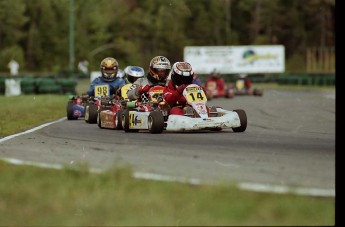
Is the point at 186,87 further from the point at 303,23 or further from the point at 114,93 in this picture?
the point at 303,23

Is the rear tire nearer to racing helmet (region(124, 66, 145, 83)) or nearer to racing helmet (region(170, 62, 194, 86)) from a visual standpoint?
racing helmet (region(124, 66, 145, 83))

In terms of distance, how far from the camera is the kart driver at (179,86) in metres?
12.5

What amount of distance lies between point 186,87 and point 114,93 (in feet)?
18.0

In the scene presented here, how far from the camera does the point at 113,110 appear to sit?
14766mm

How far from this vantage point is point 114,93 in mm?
17578

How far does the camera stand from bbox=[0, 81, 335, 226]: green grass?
211 inches

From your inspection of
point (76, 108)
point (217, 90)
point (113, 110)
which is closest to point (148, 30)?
point (217, 90)

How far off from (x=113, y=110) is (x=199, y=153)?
6.25 m

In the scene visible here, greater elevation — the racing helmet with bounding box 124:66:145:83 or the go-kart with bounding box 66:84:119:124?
the racing helmet with bounding box 124:66:145:83

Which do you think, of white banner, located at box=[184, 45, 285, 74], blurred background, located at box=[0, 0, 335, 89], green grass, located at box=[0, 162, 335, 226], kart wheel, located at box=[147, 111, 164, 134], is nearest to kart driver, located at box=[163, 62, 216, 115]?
kart wheel, located at box=[147, 111, 164, 134]

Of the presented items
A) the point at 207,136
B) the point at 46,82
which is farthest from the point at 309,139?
the point at 46,82

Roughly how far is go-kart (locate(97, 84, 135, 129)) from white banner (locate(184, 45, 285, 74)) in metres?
49.1

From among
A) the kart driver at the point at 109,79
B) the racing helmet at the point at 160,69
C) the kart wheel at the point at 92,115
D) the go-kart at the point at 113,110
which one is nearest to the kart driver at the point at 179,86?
the go-kart at the point at 113,110

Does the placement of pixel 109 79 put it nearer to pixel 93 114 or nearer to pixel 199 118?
pixel 93 114
